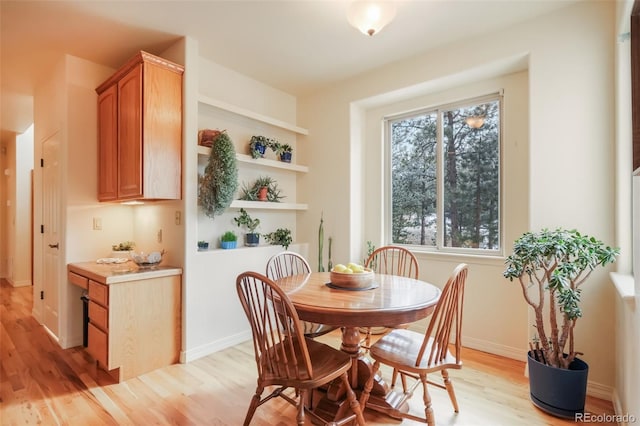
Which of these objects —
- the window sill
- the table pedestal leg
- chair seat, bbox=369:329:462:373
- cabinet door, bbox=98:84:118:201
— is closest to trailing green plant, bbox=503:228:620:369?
the window sill

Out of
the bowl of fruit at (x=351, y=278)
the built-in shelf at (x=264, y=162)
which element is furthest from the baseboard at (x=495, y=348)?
the built-in shelf at (x=264, y=162)

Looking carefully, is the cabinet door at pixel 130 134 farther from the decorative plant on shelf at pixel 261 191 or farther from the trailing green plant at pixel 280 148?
the trailing green plant at pixel 280 148

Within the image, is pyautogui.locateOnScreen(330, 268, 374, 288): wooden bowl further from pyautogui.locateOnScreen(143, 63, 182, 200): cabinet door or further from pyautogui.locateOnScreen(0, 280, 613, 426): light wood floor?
pyautogui.locateOnScreen(143, 63, 182, 200): cabinet door

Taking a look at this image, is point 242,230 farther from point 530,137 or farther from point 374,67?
point 530,137

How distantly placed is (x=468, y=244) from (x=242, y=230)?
7.59ft

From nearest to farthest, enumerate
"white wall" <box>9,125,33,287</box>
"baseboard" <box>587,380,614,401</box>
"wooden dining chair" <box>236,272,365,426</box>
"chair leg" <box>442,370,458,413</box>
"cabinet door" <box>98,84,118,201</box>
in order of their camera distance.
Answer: "wooden dining chair" <box>236,272,365,426</box> < "chair leg" <box>442,370,458,413</box> < "baseboard" <box>587,380,614,401</box> < "cabinet door" <box>98,84,118,201</box> < "white wall" <box>9,125,33,287</box>

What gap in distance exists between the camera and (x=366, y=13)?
2027 mm

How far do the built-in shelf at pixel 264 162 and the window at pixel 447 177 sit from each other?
3.58 ft

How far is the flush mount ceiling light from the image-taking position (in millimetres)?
2002

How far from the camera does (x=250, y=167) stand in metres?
3.58

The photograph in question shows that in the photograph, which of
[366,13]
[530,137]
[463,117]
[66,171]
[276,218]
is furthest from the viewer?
[276,218]

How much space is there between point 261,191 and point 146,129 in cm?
129

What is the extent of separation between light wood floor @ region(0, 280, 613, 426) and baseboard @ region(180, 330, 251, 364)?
0.06 metres

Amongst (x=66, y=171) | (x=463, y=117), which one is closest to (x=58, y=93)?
(x=66, y=171)
